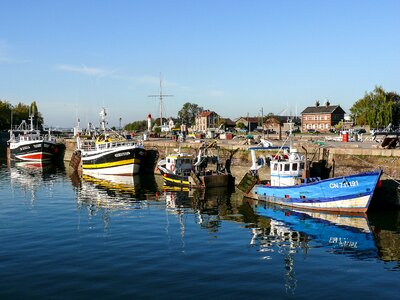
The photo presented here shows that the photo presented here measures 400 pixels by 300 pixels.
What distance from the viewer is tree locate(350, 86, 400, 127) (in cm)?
10781

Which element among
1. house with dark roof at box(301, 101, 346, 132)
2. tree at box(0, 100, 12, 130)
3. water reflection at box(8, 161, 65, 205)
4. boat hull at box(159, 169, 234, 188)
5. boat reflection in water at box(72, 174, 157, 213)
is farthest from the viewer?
tree at box(0, 100, 12, 130)

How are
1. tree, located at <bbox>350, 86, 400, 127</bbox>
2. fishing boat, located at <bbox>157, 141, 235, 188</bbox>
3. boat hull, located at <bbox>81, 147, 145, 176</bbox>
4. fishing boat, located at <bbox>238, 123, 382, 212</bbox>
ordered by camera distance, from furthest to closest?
tree, located at <bbox>350, 86, 400, 127</bbox>, boat hull, located at <bbox>81, 147, 145, 176</bbox>, fishing boat, located at <bbox>157, 141, 235, 188</bbox>, fishing boat, located at <bbox>238, 123, 382, 212</bbox>

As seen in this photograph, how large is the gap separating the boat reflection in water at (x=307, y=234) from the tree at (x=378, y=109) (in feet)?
268

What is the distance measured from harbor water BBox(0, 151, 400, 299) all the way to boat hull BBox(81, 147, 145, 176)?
19.1 m

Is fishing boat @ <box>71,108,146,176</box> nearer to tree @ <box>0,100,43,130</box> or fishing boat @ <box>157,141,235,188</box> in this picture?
fishing boat @ <box>157,141,235,188</box>

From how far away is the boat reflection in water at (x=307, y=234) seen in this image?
922 inches

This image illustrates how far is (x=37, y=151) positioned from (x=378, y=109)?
82317 mm

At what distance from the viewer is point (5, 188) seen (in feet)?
160

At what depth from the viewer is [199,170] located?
5006cm

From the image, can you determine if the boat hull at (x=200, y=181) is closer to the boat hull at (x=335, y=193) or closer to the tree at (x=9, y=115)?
the boat hull at (x=335, y=193)

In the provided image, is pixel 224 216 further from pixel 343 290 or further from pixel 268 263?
pixel 343 290

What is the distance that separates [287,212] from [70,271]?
19.4m

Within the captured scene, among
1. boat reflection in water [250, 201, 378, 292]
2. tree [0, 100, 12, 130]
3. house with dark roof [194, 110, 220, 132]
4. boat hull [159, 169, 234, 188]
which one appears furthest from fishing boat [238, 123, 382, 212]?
tree [0, 100, 12, 130]

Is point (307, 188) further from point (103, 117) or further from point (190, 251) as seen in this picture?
point (103, 117)
